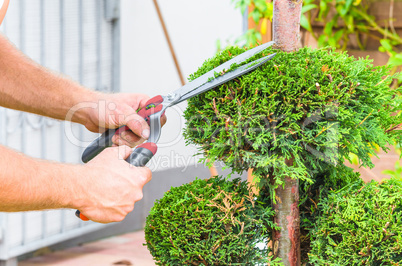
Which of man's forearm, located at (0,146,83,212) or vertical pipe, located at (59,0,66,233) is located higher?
vertical pipe, located at (59,0,66,233)

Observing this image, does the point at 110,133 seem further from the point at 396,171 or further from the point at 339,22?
the point at 339,22

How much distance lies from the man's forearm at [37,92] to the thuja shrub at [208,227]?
0.40m

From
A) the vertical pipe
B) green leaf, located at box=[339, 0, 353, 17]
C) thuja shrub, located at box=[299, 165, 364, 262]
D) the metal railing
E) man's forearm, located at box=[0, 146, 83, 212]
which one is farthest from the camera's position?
the vertical pipe

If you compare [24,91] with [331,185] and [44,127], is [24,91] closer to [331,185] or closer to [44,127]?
[331,185]

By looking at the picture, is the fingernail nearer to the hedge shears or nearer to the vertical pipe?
the hedge shears

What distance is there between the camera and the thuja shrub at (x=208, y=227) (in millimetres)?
941

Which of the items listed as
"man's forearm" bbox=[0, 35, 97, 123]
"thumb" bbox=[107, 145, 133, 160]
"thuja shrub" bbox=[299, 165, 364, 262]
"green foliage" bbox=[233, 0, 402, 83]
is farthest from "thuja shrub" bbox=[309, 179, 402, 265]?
"green foliage" bbox=[233, 0, 402, 83]

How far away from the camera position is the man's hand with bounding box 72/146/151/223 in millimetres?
848

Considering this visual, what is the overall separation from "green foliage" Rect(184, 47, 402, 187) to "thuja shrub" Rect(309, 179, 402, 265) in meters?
0.08

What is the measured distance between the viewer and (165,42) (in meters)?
2.77

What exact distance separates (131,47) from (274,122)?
2.11 meters

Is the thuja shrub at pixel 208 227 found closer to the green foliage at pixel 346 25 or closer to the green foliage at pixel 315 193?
the green foliage at pixel 315 193

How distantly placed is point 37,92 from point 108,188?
1.64 ft

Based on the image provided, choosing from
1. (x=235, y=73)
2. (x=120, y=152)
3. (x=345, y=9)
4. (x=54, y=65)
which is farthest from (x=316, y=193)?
(x=54, y=65)
